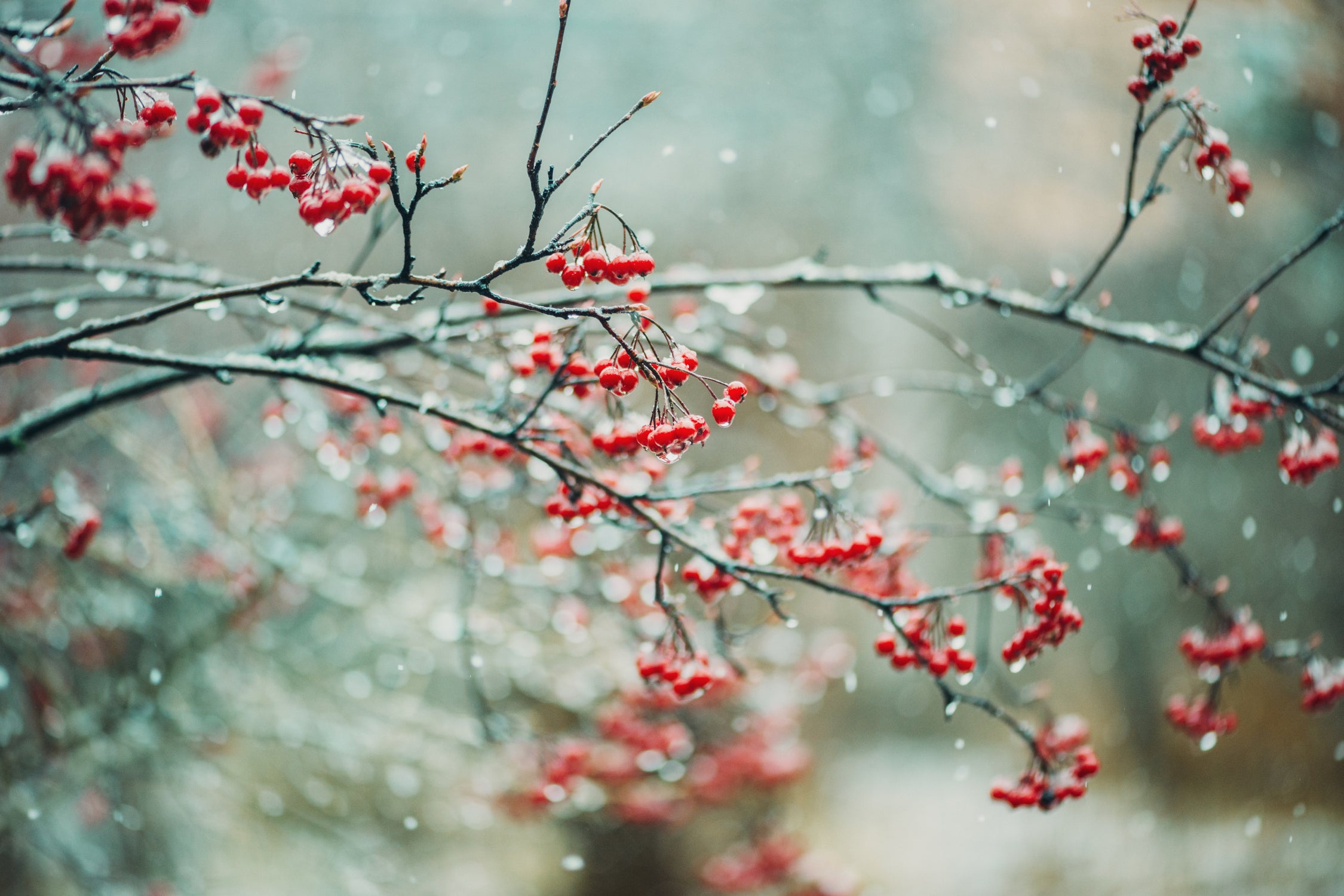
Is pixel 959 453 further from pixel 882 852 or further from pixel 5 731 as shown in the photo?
pixel 5 731

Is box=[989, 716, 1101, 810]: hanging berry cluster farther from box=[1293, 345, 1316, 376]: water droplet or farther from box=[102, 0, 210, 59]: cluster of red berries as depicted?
box=[1293, 345, 1316, 376]: water droplet

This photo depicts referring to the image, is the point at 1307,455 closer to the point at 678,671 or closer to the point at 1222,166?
the point at 1222,166

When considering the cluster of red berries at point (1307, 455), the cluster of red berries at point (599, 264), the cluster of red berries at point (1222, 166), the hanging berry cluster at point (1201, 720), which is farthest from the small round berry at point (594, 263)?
the hanging berry cluster at point (1201, 720)

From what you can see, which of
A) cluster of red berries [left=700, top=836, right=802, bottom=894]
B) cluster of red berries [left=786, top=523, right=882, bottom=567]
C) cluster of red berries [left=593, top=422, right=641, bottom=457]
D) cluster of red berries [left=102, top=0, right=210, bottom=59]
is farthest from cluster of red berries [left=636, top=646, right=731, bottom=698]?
cluster of red berries [left=700, top=836, right=802, bottom=894]

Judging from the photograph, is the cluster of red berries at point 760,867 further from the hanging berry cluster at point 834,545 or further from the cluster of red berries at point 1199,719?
the hanging berry cluster at point 834,545

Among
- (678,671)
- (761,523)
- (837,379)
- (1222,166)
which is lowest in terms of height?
(678,671)

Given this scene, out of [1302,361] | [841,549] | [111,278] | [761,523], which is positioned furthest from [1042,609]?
[1302,361]

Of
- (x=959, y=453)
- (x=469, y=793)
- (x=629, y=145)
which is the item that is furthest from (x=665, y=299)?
(x=469, y=793)
